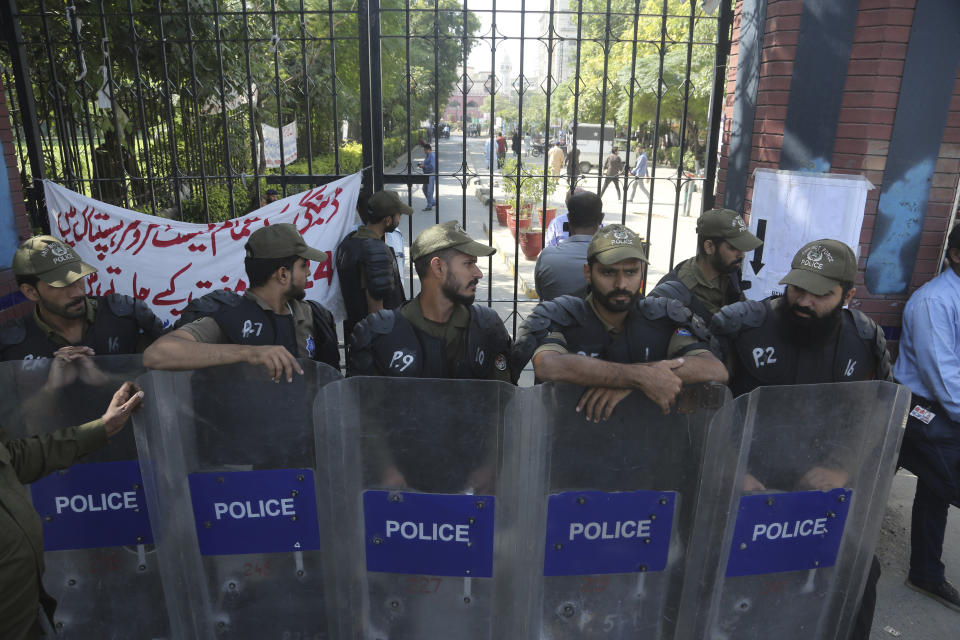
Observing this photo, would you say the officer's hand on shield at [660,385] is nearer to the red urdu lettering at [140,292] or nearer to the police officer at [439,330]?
the police officer at [439,330]

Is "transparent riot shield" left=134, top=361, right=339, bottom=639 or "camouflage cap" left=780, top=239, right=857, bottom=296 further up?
"camouflage cap" left=780, top=239, right=857, bottom=296

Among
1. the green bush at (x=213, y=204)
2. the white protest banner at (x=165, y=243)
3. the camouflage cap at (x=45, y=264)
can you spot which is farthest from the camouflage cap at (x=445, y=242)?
the green bush at (x=213, y=204)

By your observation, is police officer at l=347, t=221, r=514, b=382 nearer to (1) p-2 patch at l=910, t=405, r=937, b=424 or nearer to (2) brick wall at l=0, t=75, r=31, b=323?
(1) p-2 patch at l=910, t=405, r=937, b=424

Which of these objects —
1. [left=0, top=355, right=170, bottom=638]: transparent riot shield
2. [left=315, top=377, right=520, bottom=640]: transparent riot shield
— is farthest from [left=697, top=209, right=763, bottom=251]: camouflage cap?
[left=0, top=355, right=170, bottom=638]: transparent riot shield

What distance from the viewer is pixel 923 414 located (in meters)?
3.25

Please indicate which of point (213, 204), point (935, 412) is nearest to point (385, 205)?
point (935, 412)

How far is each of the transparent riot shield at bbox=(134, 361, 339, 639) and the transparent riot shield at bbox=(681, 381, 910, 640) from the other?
1.40m

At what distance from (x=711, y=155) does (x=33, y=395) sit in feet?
14.0

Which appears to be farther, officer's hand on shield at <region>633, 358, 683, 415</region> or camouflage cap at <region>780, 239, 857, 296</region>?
camouflage cap at <region>780, 239, 857, 296</region>

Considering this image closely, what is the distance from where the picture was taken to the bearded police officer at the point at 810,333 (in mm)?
2713

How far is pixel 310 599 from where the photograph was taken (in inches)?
101

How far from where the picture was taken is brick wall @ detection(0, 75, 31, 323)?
432 cm

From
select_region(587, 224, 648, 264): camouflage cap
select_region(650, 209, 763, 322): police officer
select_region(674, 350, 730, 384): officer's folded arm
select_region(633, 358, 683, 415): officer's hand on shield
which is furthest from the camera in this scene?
select_region(650, 209, 763, 322): police officer

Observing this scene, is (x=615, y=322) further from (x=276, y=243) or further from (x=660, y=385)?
(x=276, y=243)
